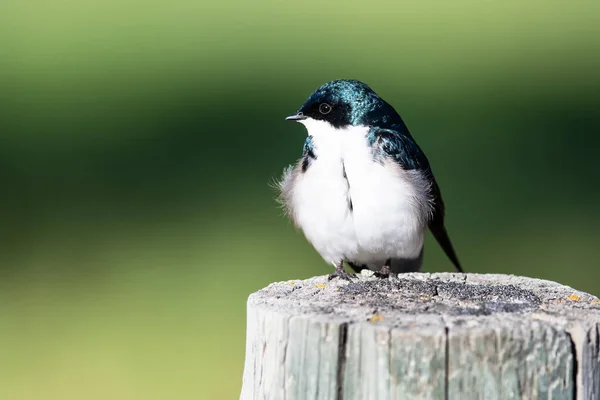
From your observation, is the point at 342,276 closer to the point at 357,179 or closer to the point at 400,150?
the point at 357,179

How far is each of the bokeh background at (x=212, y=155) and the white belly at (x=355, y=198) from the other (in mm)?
1919

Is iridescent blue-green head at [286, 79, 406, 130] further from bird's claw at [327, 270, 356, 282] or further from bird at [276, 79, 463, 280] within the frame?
bird's claw at [327, 270, 356, 282]

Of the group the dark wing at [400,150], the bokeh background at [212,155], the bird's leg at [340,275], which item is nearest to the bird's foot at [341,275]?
the bird's leg at [340,275]

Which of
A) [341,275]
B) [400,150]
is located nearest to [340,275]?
[341,275]

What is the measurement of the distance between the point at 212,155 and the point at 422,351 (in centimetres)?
775

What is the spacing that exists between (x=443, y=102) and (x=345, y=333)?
9.44 m

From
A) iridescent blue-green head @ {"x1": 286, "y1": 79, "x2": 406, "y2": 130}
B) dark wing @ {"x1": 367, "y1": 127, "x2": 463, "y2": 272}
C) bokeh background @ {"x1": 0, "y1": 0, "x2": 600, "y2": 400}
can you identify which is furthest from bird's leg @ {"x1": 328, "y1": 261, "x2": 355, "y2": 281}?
bokeh background @ {"x1": 0, "y1": 0, "x2": 600, "y2": 400}

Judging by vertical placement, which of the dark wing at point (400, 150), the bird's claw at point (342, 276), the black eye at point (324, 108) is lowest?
the bird's claw at point (342, 276)

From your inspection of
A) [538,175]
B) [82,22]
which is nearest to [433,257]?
[538,175]

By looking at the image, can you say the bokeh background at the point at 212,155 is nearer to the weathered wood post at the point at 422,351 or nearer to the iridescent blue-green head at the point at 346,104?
the iridescent blue-green head at the point at 346,104

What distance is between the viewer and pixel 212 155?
33.4 feet

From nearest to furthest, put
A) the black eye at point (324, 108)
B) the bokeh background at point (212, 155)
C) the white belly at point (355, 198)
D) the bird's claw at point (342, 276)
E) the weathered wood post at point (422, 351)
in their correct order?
1. the weathered wood post at point (422, 351)
2. the bird's claw at point (342, 276)
3. the white belly at point (355, 198)
4. the black eye at point (324, 108)
5. the bokeh background at point (212, 155)

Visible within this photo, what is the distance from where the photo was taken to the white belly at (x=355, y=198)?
4203 mm

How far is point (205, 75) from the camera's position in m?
12.9
